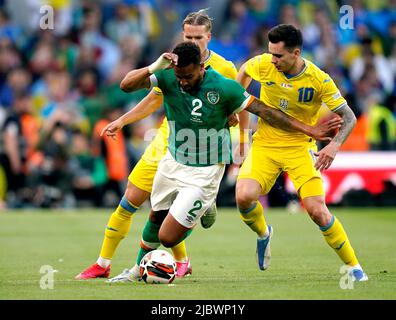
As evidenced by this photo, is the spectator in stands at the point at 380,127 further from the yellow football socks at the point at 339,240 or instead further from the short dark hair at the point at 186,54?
the short dark hair at the point at 186,54

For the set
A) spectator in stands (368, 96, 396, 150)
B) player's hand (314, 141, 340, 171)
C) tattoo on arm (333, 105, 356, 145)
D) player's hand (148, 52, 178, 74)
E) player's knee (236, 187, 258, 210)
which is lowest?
spectator in stands (368, 96, 396, 150)

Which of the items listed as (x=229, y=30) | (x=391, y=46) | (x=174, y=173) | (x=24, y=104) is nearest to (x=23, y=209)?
(x=24, y=104)

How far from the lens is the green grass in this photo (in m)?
9.33

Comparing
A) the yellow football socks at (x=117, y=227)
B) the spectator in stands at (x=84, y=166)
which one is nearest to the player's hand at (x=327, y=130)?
the yellow football socks at (x=117, y=227)

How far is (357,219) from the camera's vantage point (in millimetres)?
18484

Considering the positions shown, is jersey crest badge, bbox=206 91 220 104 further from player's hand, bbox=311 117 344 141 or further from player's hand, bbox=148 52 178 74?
player's hand, bbox=311 117 344 141

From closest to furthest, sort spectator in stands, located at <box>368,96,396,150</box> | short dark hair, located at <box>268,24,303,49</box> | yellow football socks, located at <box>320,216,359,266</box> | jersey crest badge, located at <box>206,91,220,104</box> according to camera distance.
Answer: jersey crest badge, located at <box>206,91,220,104</box>, yellow football socks, located at <box>320,216,359,266</box>, short dark hair, located at <box>268,24,303,49</box>, spectator in stands, located at <box>368,96,396,150</box>

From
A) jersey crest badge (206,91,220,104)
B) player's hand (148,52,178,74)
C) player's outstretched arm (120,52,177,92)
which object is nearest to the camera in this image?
player's hand (148,52,178,74)

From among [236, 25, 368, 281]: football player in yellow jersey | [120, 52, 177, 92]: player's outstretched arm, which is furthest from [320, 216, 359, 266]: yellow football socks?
[120, 52, 177, 92]: player's outstretched arm

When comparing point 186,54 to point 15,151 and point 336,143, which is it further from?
point 15,151

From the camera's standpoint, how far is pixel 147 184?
35.3 feet

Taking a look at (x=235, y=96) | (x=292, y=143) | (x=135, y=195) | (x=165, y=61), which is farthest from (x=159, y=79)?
(x=292, y=143)

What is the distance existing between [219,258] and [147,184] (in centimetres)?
257
